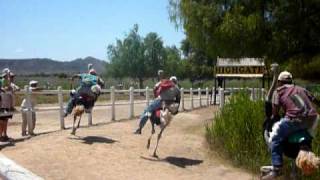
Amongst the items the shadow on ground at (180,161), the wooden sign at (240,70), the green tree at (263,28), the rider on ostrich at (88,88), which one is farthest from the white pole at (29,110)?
the wooden sign at (240,70)

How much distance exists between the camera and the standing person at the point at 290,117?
327 inches

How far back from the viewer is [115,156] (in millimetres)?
12711

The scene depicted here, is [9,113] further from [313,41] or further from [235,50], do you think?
[313,41]

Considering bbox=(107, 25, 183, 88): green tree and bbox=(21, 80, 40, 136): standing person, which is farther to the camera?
bbox=(107, 25, 183, 88): green tree

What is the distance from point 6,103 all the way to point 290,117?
26.5 feet

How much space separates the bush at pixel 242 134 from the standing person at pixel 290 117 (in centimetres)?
306

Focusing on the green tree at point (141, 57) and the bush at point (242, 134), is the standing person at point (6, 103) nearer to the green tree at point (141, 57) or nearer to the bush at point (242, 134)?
the bush at point (242, 134)

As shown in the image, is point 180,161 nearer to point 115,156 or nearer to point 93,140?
point 115,156

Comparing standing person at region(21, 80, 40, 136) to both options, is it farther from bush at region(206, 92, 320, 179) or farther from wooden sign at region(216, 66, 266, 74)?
wooden sign at region(216, 66, 266, 74)

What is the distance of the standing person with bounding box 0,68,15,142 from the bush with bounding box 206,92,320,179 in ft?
16.3

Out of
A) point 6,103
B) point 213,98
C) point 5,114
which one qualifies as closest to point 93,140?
point 5,114

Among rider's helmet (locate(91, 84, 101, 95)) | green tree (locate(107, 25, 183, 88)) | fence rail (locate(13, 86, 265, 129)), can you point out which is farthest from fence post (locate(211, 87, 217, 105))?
green tree (locate(107, 25, 183, 88))

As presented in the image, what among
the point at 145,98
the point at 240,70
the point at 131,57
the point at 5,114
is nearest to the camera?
the point at 5,114

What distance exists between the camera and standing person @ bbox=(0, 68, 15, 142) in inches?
547
